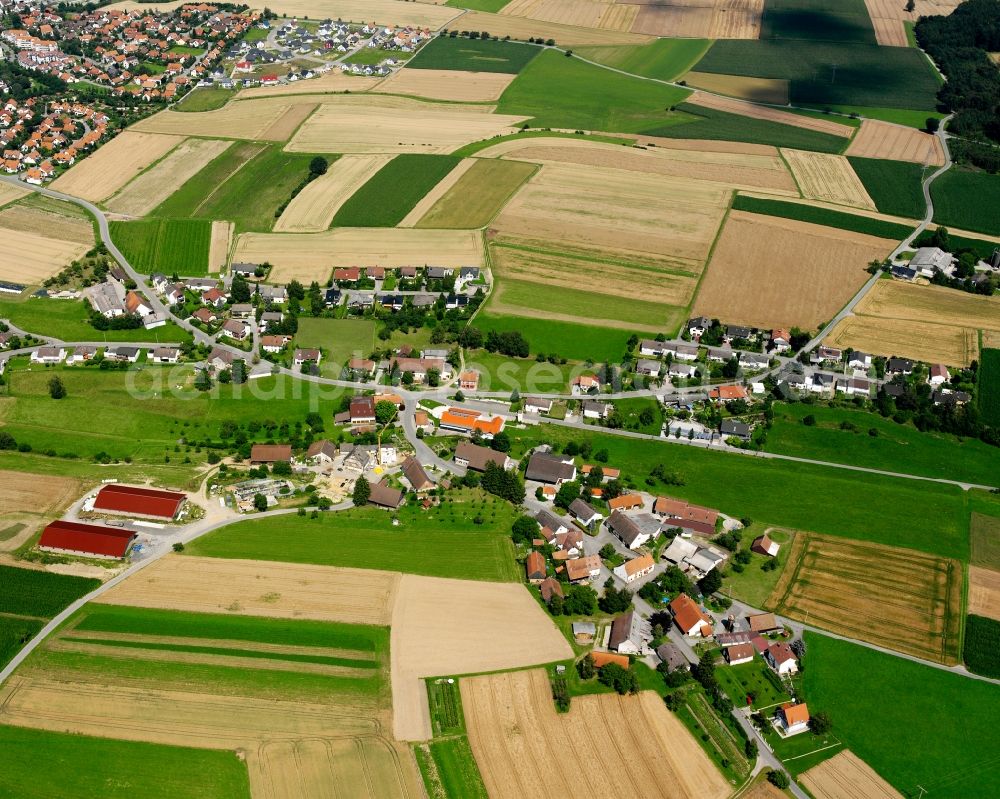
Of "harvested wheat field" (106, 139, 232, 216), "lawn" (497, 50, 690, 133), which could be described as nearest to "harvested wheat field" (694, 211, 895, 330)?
"lawn" (497, 50, 690, 133)

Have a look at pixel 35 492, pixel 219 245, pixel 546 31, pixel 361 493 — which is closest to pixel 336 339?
pixel 361 493

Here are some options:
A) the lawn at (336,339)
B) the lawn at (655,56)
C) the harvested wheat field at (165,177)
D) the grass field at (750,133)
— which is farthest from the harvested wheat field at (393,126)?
the lawn at (336,339)

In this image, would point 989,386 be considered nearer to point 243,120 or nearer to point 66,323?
point 66,323

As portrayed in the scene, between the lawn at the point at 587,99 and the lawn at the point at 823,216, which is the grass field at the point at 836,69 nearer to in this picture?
the lawn at the point at 587,99

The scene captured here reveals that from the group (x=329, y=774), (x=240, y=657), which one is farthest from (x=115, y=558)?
(x=329, y=774)

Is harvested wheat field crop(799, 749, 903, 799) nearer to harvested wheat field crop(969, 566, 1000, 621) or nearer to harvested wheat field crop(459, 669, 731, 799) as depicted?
harvested wheat field crop(459, 669, 731, 799)

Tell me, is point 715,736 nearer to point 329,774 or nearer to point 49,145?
point 329,774
